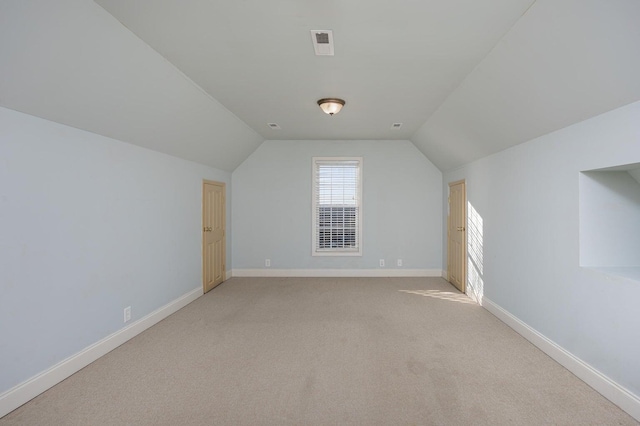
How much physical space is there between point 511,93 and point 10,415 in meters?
4.49

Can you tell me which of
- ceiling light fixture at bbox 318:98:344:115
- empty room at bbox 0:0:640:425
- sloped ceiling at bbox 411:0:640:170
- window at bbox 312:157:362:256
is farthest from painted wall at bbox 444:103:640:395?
window at bbox 312:157:362:256

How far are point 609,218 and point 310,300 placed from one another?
346 cm

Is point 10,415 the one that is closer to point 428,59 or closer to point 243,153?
point 428,59

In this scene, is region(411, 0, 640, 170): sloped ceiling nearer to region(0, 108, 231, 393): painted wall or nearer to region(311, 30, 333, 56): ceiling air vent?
region(311, 30, 333, 56): ceiling air vent

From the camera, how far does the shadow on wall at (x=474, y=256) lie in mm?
4387

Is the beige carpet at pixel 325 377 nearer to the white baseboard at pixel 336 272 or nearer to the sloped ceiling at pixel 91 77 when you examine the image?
the white baseboard at pixel 336 272

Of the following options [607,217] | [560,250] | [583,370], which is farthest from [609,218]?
[583,370]

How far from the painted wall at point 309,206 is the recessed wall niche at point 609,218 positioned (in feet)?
11.3

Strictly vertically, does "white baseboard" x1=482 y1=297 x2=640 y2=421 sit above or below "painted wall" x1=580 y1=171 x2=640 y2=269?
below

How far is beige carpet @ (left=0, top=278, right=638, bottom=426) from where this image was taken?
2.04 m

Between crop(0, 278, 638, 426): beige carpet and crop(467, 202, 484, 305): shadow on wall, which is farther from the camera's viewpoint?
crop(467, 202, 484, 305): shadow on wall

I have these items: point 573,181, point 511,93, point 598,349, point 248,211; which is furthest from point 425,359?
point 248,211

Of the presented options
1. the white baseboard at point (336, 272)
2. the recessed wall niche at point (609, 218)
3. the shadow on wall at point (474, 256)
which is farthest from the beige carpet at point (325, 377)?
the white baseboard at point (336, 272)

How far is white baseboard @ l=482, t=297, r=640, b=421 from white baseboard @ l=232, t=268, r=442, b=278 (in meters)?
2.44
